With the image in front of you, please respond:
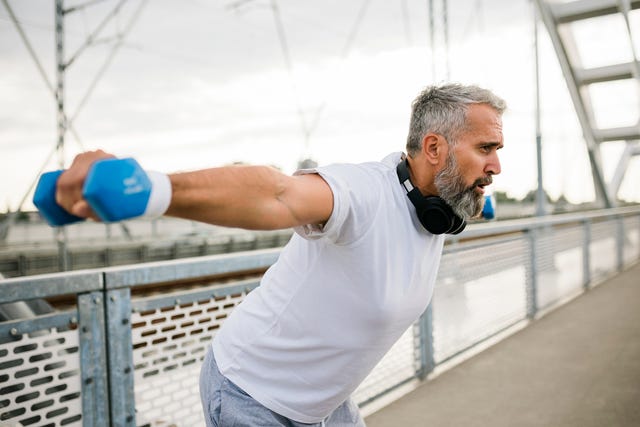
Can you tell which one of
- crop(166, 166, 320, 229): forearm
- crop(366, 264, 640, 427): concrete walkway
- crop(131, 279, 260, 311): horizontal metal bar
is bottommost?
crop(366, 264, 640, 427): concrete walkway

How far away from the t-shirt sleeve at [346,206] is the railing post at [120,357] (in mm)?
951

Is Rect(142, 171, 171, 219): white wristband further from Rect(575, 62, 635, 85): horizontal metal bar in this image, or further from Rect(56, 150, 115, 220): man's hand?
Rect(575, 62, 635, 85): horizontal metal bar

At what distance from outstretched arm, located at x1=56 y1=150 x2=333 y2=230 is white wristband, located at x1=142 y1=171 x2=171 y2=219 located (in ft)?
0.06

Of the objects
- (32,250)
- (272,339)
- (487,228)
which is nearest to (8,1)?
(487,228)

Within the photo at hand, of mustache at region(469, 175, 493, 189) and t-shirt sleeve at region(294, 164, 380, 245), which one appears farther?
mustache at region(469, 175, 493, 189)

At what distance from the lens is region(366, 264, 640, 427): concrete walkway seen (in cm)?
292

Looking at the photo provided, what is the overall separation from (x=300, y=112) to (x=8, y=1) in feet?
29.6

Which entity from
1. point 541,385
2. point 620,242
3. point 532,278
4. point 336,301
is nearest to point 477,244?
point 541,385

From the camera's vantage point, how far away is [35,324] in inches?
62.7

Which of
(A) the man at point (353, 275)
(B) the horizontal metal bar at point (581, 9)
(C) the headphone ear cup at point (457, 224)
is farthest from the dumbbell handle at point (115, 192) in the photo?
(B) the horizontal metal bar at point (581, 9)

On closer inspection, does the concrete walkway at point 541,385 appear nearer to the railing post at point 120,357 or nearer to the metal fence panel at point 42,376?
the railing post at point 120,357

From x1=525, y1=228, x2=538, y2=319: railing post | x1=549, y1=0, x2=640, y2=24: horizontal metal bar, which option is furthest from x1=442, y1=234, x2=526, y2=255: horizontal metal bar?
x1=549, y1=0, x2=640, y2=24: horizontal metal bar

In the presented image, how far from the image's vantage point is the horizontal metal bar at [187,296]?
1878 millimetres

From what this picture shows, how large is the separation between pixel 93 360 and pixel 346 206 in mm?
1146
